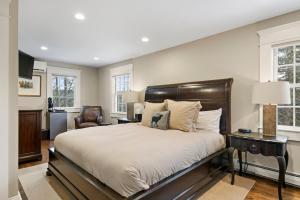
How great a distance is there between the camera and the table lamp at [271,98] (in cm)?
227

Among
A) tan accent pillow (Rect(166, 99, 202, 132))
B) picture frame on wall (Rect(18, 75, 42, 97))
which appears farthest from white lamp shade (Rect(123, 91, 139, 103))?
picture frame on wall (Rect(18, 75, 42, 97))

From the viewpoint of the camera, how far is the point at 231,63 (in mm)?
3203

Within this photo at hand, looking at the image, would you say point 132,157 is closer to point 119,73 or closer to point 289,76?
point 289,76

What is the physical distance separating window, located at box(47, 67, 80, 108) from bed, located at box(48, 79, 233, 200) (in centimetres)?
368

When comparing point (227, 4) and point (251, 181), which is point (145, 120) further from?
point (227, 4)

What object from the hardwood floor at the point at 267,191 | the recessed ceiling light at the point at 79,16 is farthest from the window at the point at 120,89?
the hardwood floor at the point at 267,191

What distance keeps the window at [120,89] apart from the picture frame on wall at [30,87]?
2.35 m

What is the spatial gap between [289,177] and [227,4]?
2.59 meters

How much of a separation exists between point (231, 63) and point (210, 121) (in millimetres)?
1138

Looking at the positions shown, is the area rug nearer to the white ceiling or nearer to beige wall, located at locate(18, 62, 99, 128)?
the white ceiling

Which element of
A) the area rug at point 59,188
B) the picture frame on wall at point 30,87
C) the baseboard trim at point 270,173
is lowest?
the area rug at point 59,188

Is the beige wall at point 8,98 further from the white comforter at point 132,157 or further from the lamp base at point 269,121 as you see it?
the lamp base at point 269,121

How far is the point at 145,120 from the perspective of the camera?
11.3 feet

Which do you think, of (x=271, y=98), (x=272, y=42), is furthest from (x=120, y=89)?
(x=271, y=98)
